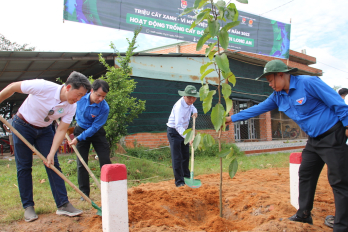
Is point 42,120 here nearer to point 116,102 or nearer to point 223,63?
point 223,63

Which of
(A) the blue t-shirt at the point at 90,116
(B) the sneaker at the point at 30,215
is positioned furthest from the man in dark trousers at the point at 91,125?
(B) the sneaker at the point at 30,215

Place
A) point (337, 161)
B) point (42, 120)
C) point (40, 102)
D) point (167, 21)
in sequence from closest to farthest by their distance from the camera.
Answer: point (337, 161) → point (40, 102) → point (42, 120) → point (167, 21)

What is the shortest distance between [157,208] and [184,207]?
464 mm

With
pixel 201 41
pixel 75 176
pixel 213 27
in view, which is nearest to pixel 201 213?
pixel 201 41

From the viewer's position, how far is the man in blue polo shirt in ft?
7.34

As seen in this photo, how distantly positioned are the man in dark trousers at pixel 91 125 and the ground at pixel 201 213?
2.11 ft

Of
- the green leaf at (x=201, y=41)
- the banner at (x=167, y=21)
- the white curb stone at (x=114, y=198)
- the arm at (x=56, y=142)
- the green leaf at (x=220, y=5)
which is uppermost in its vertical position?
the banner at (x=167, y=21)

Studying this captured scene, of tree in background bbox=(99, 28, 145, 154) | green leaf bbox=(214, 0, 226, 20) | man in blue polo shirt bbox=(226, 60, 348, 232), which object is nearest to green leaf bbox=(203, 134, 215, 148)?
man in blue polo shirt bbox=(226, 60, 348, 232)

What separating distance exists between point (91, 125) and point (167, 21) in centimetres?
614

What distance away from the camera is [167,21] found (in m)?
8.70

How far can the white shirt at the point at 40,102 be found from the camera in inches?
107

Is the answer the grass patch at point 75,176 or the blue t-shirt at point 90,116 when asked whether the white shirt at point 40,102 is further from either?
the grass patch at point 75,176

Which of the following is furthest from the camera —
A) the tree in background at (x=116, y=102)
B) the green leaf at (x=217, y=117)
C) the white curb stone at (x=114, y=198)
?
the tree in background at (x=116, y=102)

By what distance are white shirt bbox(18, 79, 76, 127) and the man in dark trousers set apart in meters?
0.65
